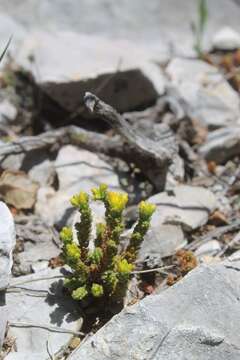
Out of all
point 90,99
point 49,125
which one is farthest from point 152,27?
point 90,99

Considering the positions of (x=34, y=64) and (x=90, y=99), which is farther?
(x=34, y=64)

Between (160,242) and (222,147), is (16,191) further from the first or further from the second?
(222,147)

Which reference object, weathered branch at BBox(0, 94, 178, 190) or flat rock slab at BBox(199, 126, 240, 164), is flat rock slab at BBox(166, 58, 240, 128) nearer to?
flat rock slab at BBox(199, 126, 240, 164)

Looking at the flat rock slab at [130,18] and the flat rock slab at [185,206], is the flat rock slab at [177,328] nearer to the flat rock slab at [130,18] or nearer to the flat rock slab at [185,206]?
the flat rock slab at [185,206]

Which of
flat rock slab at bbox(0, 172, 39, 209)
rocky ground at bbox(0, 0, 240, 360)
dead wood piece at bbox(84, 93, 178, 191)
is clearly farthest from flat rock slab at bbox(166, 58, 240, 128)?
flat rock slab at bbox(0, 172, 39, 209)

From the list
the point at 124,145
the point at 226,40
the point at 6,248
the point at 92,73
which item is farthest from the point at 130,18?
the point at 6,248

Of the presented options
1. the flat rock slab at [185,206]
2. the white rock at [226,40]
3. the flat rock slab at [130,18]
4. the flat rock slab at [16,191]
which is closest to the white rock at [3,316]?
the flat rock slab at [16,191]

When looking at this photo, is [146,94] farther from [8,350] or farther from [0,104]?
[8,350]
